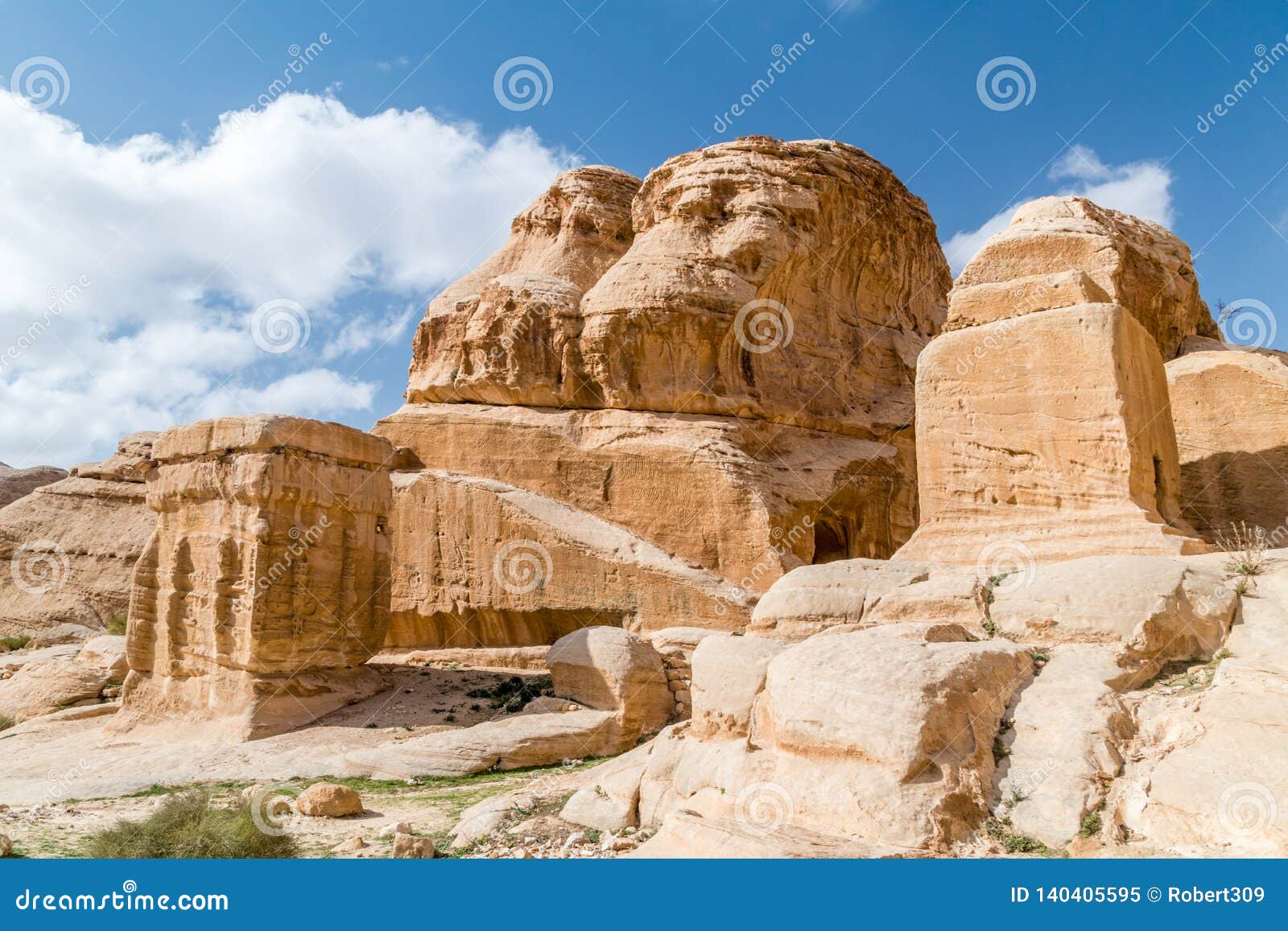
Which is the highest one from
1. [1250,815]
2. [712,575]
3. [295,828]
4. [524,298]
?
[524,298]

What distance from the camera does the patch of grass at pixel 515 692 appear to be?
13.0m

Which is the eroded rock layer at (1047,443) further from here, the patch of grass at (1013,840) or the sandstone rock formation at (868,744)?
the patch of grass at (1013,840)

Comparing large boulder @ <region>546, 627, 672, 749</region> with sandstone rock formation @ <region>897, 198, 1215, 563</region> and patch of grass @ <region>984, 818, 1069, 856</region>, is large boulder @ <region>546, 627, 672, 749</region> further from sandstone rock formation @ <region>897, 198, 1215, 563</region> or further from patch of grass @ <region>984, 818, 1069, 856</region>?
patch of grass @ <region>984, 818, 1069, 856</region>

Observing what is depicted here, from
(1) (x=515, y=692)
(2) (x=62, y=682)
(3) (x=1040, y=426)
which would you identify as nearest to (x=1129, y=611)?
(3) (x=1040, y=426)

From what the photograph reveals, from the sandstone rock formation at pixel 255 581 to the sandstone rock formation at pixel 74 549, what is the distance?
362 inches

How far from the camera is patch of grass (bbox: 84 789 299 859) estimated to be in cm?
664

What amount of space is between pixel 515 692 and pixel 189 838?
7.12 m

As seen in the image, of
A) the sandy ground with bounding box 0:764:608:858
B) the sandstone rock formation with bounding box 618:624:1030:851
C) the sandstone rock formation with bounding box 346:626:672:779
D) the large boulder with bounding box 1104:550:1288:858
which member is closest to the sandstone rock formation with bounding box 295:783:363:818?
the sandy ground with bounding box 0:764:608:858

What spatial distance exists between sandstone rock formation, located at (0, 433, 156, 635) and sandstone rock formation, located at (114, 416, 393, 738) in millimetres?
9200

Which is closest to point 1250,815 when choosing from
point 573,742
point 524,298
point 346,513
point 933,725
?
point 933,725

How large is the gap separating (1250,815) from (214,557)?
11857mm

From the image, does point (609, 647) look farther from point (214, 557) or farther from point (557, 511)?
point (557, 511)

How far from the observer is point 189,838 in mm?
6727

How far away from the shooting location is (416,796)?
30.6 ft
